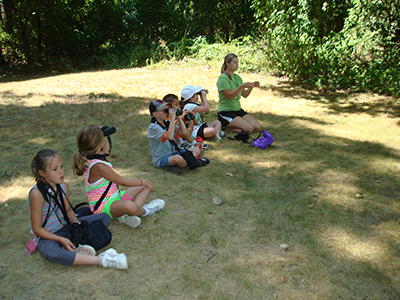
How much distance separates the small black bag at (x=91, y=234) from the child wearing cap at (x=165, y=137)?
164cm

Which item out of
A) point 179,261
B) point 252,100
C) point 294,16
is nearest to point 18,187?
point 179,261

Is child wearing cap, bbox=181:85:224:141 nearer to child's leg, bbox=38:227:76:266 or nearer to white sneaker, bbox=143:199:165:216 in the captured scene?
white sneaker, bbox=143:199:165:216

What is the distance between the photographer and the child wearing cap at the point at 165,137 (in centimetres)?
434

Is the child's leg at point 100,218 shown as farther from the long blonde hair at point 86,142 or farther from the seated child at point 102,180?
the long blonde hair at point 86,142

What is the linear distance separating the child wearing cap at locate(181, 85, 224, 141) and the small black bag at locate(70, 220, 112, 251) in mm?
2884

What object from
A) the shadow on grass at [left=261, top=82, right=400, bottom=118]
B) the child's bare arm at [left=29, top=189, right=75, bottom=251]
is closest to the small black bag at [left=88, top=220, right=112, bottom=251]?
the child's bare arm at [left=29, top=189, right=75, bottom=251]

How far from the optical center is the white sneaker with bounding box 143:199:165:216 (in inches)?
135

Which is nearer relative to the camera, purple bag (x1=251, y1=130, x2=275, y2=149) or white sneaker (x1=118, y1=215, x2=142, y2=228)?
white sneaker (x1=118, y1=215, x2=142, y2=228)

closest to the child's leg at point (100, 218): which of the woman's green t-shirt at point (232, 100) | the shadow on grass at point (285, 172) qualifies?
the shadow on grass at point (285, 172)

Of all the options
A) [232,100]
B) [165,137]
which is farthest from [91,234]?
[232,100]

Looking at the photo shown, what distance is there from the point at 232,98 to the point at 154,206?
3.16m

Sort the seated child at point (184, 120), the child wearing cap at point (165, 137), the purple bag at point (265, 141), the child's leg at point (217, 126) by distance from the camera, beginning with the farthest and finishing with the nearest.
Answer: the child's leg at point (217, 126) → the purple bag at point (265, 141) → the seated child at point (184, 120) → the child wearing cap at point (165, 137)

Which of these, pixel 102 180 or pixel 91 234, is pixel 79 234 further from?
pixel 102 180

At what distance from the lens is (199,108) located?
17.7ft
